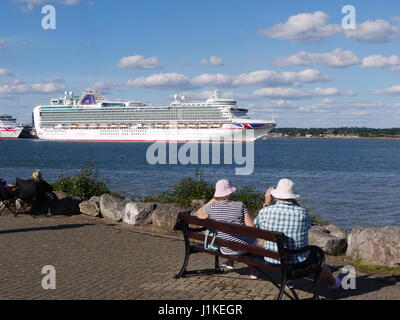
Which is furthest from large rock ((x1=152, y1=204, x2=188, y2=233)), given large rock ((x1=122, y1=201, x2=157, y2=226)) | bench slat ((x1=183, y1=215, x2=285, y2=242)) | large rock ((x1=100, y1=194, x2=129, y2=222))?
bench slat ((x1=183, y1=215, x2=285, y2=242))

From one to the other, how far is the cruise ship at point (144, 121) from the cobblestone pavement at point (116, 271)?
210ft

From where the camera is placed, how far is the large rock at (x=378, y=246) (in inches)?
230

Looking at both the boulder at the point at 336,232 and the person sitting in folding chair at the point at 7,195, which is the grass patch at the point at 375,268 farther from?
the person sitting in folding chair at the point at 7,195

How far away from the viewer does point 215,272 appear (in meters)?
5.53

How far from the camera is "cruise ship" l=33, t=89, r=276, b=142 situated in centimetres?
7188

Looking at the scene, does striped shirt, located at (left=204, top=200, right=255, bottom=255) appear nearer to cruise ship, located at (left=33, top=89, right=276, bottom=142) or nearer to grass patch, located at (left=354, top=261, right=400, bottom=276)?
grass patch, located at (left=354, top=261, right=400, bottom=276)

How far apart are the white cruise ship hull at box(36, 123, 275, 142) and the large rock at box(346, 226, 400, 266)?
6499cm

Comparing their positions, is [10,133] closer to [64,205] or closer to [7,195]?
[7,195]

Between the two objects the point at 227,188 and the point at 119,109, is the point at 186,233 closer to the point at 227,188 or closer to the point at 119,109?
the point at 227,188

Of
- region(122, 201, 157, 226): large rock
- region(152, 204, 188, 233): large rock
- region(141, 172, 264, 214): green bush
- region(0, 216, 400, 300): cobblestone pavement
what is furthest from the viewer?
region(141, 172, 264, 214): green bush

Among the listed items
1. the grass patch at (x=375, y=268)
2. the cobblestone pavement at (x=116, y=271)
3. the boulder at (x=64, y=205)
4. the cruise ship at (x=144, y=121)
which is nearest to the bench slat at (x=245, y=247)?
the cobblestone pavement at (x=116, y=271)

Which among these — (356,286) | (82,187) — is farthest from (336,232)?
(82,187)
